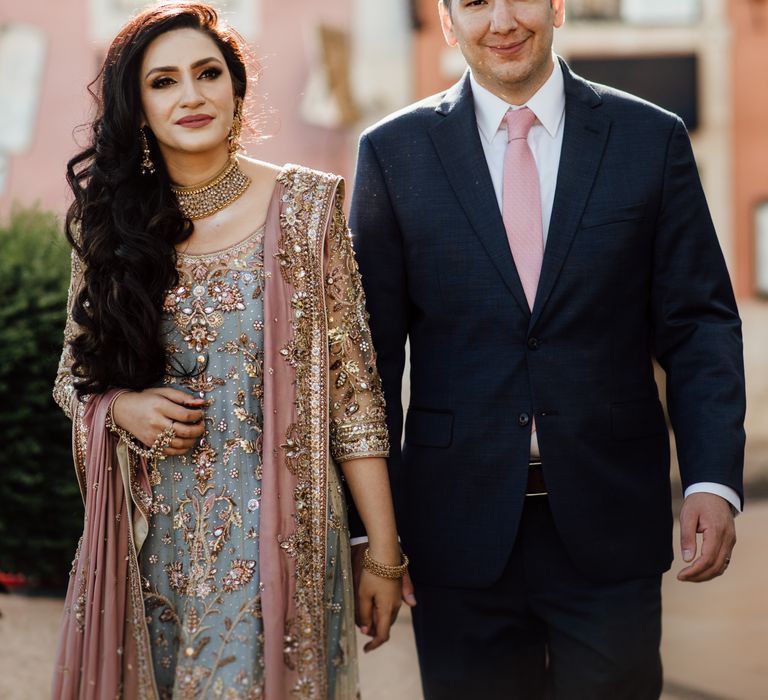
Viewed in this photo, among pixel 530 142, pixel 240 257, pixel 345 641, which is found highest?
pixel 530 142

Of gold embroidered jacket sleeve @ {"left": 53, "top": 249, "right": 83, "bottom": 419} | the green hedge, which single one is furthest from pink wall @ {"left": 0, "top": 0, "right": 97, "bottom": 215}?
gold embroidered jacket sleeve @ {"left": 53, "top": 249, "right": 83, "bottom": 419}

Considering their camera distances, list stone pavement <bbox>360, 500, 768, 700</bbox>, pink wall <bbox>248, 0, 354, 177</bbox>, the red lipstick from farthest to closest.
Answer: pink wall <bbox>248, 0, 354, 177</bbox> < stone pavement <bbox>360, 500, 768, 700</bbox> < the red lipstick

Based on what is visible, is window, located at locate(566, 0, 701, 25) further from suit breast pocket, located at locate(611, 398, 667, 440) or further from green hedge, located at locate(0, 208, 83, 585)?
suit breast pocket, located at locate(611, 398, 667, 440)

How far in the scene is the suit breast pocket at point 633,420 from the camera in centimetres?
305

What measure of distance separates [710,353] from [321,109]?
24.4 feet

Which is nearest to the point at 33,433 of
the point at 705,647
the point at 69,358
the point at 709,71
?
the point at 69,358

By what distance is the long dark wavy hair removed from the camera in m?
2.84

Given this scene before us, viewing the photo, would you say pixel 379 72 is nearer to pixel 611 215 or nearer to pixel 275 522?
pixel 611 215

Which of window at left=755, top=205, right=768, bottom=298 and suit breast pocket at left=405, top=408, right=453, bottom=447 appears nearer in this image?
suit breast pocket at left=405, top=408, right=453, bottom=447

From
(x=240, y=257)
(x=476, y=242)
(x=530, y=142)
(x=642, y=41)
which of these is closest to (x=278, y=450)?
(x=240, y=257)

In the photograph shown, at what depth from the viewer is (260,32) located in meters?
10.0

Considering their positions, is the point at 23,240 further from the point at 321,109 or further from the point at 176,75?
the point at 321,109

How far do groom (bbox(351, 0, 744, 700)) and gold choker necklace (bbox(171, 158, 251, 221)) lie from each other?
33cm

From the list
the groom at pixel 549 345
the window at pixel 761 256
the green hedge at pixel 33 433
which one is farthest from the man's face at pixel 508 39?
the window at pixel 761 256
